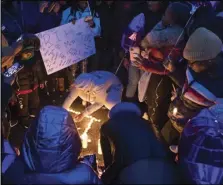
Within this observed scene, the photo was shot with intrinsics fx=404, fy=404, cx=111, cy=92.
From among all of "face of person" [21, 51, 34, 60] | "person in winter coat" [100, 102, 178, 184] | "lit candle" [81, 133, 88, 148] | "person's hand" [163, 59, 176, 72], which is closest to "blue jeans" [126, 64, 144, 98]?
"person's hand" [163, 59, 176, 72]

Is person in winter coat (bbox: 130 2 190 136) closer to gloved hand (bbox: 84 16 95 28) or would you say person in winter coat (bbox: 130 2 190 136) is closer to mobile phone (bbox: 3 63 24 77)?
gloved hand (bbox: 84 16 95 28)

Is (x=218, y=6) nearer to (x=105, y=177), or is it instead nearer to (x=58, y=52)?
(x=58, y=52)

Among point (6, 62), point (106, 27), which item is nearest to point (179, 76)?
point (6, 62)

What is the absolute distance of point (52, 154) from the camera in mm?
2705

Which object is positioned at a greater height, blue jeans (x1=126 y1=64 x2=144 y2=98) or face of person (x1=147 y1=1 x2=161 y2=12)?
face of person (x1=147 y1=1 x2=161 y2=12)

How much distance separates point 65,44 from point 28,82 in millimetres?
721

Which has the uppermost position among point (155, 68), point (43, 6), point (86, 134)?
point (43, 6)

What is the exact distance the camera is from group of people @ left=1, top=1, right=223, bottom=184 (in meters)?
2.69

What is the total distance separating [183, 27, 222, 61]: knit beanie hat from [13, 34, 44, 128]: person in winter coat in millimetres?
1942

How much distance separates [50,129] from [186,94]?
1.85 meters

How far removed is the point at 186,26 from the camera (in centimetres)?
486

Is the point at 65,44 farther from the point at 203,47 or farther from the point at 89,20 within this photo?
the point at 203,47

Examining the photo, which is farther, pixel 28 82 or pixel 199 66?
pixel 28 82

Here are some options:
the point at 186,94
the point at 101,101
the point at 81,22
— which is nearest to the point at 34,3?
the point at 81,22
